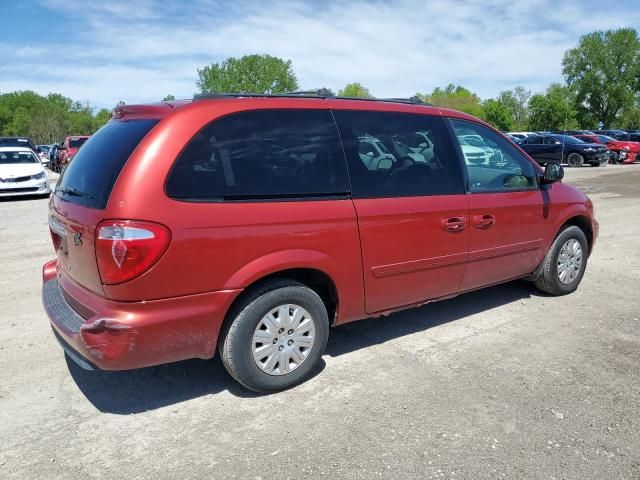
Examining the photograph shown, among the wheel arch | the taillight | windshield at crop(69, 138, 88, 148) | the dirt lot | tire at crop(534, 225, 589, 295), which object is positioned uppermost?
windshield at crop(69, 138, 88, 148)

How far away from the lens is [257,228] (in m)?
3.19

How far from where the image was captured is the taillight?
2848mm

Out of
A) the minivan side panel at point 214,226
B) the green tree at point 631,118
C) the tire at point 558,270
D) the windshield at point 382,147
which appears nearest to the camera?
the minivan side panel at point 214,226

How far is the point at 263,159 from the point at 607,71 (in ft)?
309

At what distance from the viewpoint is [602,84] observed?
3270 inches

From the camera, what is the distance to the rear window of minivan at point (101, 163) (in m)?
3.09

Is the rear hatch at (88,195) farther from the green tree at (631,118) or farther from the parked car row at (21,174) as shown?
the green tree at (631,118)

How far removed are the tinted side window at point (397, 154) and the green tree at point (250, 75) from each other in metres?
95.1

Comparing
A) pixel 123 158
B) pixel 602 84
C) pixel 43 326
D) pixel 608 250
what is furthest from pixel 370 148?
pixel 602 84

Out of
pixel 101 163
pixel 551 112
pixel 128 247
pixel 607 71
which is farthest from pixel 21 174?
pixel 607 71

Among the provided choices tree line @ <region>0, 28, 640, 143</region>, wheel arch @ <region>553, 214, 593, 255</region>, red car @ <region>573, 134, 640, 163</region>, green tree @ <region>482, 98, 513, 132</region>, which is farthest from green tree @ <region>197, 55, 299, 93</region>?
wheel arch @ <region>553, 214, 593, 255</region>

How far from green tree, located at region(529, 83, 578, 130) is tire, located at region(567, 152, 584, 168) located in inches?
2025

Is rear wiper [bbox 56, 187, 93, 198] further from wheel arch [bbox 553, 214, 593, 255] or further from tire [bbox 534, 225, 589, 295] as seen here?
wheel arch [bbox 553, 214, 593, 255]

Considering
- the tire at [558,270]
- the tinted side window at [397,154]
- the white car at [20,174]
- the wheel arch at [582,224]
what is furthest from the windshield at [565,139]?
the tinted side window at [397,154]
